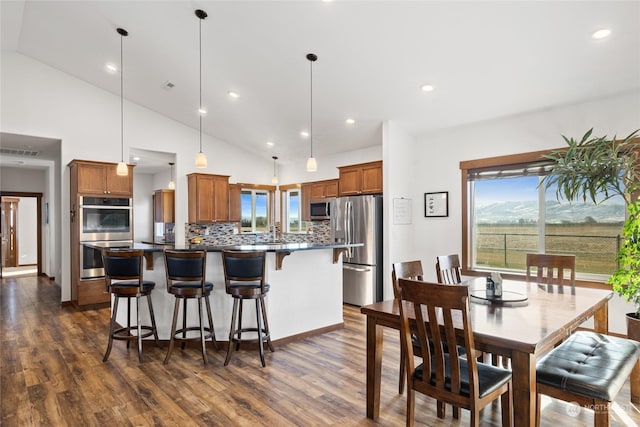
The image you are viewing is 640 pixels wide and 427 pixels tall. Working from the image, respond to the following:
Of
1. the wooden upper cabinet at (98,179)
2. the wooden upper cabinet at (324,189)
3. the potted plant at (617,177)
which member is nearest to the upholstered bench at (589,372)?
the potted plant at (617,177)

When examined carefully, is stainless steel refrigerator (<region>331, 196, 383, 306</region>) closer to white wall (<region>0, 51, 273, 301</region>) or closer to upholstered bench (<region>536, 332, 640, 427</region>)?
upholstered bench (<region>536, 332, 640, 427</region>)

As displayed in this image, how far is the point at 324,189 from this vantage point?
7.03 metres

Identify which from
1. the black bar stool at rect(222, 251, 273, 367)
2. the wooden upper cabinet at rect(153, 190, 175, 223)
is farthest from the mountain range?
the wooden upper cabinet at rect(153, 190, 175, 223)

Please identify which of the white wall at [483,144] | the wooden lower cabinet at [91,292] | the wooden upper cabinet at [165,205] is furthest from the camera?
the wooden upper cabinet at [165,205]

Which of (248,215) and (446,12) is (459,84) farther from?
(248,215)

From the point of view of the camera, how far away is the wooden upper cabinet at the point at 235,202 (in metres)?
7.56

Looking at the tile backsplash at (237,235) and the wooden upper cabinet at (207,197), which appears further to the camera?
the tile backsplash at (237,235)

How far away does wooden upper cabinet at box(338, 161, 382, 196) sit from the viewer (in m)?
5.72

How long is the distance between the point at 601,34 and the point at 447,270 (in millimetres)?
2441

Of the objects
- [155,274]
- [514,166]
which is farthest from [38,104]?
[514,166]

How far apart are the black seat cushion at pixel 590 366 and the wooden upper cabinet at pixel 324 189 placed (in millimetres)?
4820

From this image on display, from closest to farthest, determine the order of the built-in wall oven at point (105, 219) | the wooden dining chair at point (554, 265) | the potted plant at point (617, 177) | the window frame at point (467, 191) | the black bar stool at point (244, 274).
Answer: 1. the potted plant at point (617, 177)
2. the wooden dining chair at point (554, 265)
3. the black bar stool at point (244, 274)
4. the window frame at point (467, 191)
5. the built-in wall oven at point (105, 219)

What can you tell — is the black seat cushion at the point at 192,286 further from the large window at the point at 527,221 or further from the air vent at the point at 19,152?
the air vent at the point at 19,152

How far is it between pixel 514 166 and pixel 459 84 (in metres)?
1.43
